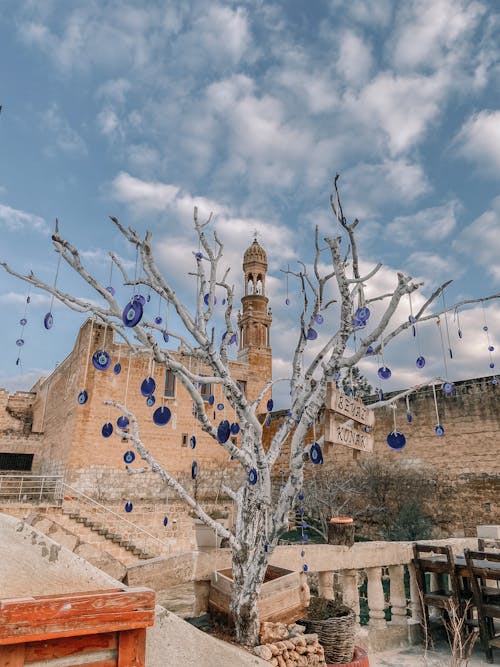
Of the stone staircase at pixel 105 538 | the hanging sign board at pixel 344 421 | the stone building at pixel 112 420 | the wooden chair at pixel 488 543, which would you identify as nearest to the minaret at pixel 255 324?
the stone building at pixel 112 420

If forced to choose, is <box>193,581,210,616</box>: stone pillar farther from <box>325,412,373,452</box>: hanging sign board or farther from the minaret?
the minaret

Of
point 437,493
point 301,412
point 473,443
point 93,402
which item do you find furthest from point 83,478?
point 301,412

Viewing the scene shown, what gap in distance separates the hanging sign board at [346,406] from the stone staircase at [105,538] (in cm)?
1283

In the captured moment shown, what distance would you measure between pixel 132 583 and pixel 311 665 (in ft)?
7.33

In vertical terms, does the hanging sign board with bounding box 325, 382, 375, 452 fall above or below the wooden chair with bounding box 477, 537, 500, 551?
above

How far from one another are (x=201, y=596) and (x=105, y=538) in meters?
11.7

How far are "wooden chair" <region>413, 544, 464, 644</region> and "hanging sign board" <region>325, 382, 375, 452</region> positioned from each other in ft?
8.05

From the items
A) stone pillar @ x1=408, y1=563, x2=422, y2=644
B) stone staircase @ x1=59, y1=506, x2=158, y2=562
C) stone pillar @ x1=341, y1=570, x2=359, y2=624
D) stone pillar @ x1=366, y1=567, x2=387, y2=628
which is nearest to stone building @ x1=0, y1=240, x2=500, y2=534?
stone staircase @ x1=59, y1=506, x2=158, y2=562

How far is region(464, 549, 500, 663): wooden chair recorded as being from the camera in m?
5.17

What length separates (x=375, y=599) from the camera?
5.65 m

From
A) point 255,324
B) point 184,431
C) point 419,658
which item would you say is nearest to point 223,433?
point 419,658

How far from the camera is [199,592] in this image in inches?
181

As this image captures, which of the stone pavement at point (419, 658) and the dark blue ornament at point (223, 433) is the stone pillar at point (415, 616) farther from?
the dark blue ornament at point (223, 433)

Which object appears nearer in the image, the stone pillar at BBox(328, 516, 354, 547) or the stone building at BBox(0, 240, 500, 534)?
the stone pillar at BBox(328, 516, 354, 547)
